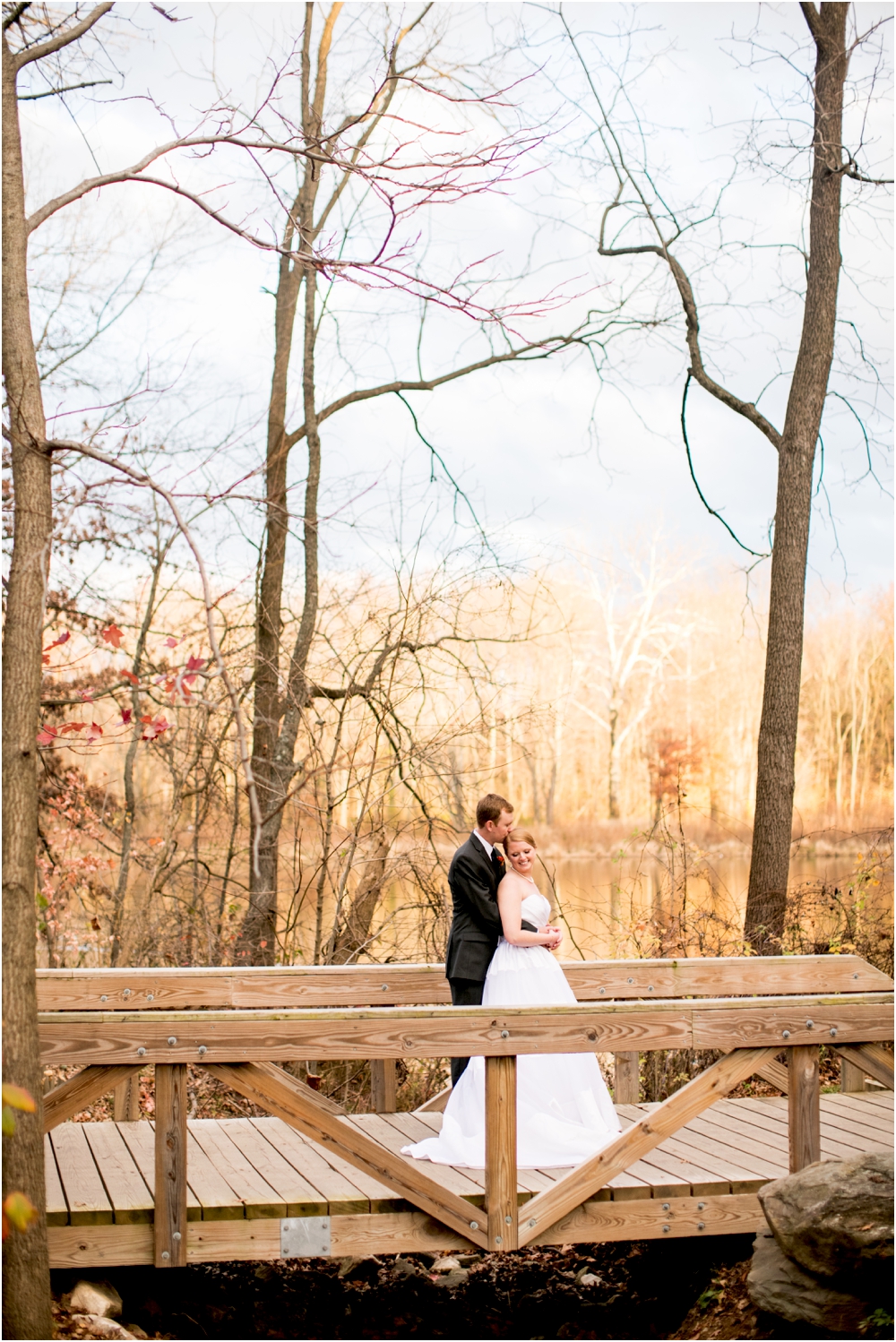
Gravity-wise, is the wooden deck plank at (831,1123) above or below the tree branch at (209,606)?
below

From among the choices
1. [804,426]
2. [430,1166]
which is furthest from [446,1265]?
[804,426]

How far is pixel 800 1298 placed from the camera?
167 inches

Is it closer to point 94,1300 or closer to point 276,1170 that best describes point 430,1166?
point 276,1170

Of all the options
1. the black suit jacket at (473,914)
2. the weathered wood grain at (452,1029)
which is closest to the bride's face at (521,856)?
the black suit jacket at (473,914)

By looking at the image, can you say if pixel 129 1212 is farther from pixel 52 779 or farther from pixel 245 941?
pixel 52 779

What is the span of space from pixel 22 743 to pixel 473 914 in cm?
274

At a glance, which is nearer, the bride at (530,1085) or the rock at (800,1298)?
the rock at (800,1298)

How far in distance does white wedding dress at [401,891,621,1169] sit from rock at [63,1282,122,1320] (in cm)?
129

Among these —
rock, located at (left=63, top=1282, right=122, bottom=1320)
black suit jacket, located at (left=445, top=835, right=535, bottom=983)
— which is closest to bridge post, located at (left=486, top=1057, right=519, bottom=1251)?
black suit jacket, located at (left=445, top=835, right=535, bottom=983)

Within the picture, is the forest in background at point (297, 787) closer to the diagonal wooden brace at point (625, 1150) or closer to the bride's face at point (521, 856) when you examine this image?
the bride's face at point (521, 856)

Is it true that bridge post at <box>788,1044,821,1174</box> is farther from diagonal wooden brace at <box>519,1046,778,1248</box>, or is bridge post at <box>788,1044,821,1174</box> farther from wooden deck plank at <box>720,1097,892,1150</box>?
wooden deck plank at <box>720,1097,892,1150</box>

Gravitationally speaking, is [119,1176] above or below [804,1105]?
below

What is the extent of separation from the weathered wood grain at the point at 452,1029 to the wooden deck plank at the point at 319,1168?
624 millimetres

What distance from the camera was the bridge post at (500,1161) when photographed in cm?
450
